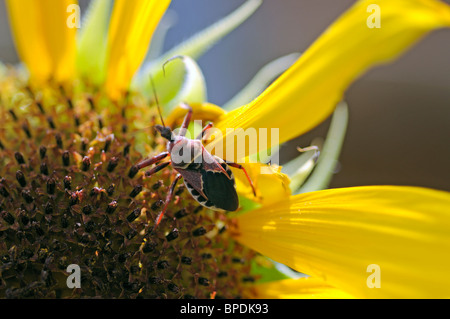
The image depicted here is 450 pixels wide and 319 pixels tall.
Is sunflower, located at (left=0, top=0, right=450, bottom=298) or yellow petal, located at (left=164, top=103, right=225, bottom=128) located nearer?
sunflower, located at (left=0, top=0, right=450, bottom=298)

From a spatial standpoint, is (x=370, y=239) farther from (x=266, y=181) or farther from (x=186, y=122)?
(x=186, y=122)

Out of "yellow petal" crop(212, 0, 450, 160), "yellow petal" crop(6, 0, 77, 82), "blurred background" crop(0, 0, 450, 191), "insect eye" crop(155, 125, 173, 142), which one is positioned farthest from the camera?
"blurred background" crop(0, 0, 450, 191)

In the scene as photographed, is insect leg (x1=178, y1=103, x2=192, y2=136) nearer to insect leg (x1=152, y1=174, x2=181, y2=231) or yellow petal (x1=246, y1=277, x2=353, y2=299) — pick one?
insect leg (x1=152, y1=174, x2=181, y2=231)

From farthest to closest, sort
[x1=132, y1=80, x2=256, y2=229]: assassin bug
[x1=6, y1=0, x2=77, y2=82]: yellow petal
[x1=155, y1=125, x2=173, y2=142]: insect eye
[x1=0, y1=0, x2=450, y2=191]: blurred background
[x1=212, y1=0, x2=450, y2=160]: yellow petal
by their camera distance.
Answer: [x1=0, y1=0, x2=450, y2=191]: blurred background → [x1=6, y1=0, x2=77, y2=82]: yellow petal → [x1=155, y1=125, x2=173, y2=142]: insect eye → [x1=132, y1=80, x2=256, y2=229]: assassin bug → [x1=212, y1=0, x2=450, y2=160]: yellow petal

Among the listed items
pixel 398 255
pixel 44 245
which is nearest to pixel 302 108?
pixel 398 255

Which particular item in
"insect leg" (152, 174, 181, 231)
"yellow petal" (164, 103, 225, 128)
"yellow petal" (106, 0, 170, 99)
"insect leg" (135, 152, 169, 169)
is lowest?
"insect leg" (152, 174, 181, 231)

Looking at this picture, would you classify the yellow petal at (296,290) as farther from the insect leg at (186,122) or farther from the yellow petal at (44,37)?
the yellow petal at (44,37)

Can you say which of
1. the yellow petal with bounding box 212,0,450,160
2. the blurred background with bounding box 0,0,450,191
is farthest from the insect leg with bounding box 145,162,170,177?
the blurred background with bounding box 0,0,450,191

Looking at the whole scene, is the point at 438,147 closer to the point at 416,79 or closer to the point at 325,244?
the point at 416,79
